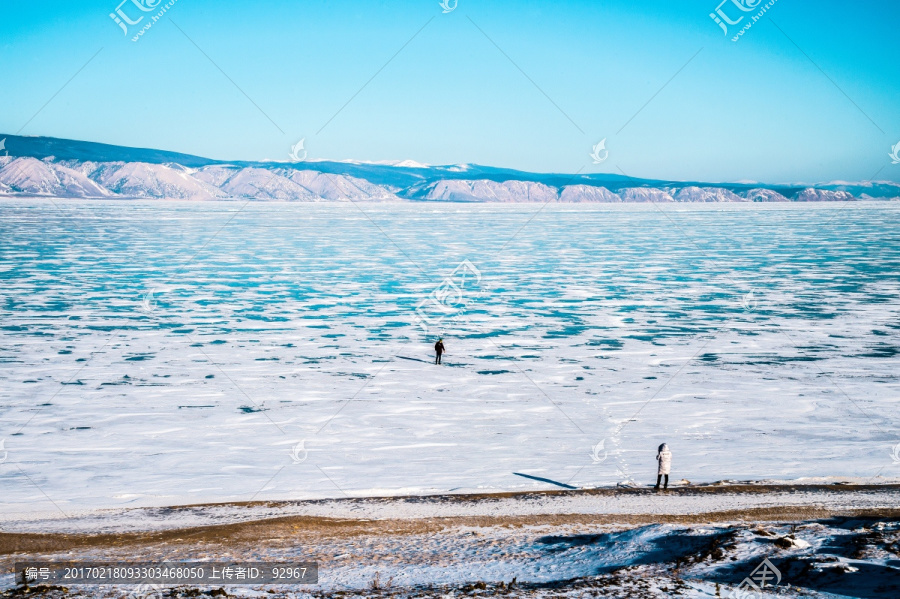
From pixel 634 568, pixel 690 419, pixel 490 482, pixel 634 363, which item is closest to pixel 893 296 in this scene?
pixel 634 363

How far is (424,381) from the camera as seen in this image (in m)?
15.8

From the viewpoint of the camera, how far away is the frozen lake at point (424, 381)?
11133 millimetres

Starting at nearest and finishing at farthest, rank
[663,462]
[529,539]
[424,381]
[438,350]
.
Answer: [529,539] → [663,462] → [424,381] → [438,350]

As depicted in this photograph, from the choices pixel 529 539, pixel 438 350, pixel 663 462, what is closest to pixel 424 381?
pixel 438 350

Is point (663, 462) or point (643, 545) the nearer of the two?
point (643, 545)

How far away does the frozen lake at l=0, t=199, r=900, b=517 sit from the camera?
1113cm

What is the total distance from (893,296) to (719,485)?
19.4 m

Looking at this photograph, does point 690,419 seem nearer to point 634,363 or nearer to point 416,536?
point 634,363

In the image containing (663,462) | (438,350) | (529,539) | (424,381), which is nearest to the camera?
(529,539)

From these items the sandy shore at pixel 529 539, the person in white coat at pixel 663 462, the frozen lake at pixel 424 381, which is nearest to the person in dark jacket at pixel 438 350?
the frozen lake at pixel 424 381

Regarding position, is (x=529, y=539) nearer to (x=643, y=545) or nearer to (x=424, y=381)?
(x=643, y=545)

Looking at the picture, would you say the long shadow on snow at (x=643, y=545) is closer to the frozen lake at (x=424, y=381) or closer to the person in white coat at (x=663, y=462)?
the person in white coat at (x=663, y=462)

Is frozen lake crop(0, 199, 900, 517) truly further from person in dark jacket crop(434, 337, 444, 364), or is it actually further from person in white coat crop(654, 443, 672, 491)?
person in white coat crop(654, 443, 672, 491)

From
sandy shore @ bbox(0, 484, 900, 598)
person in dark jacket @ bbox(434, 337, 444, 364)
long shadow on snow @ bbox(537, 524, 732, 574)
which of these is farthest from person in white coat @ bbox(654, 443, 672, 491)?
person in dark jacket @ bbox(434, 337, 444, 364)
